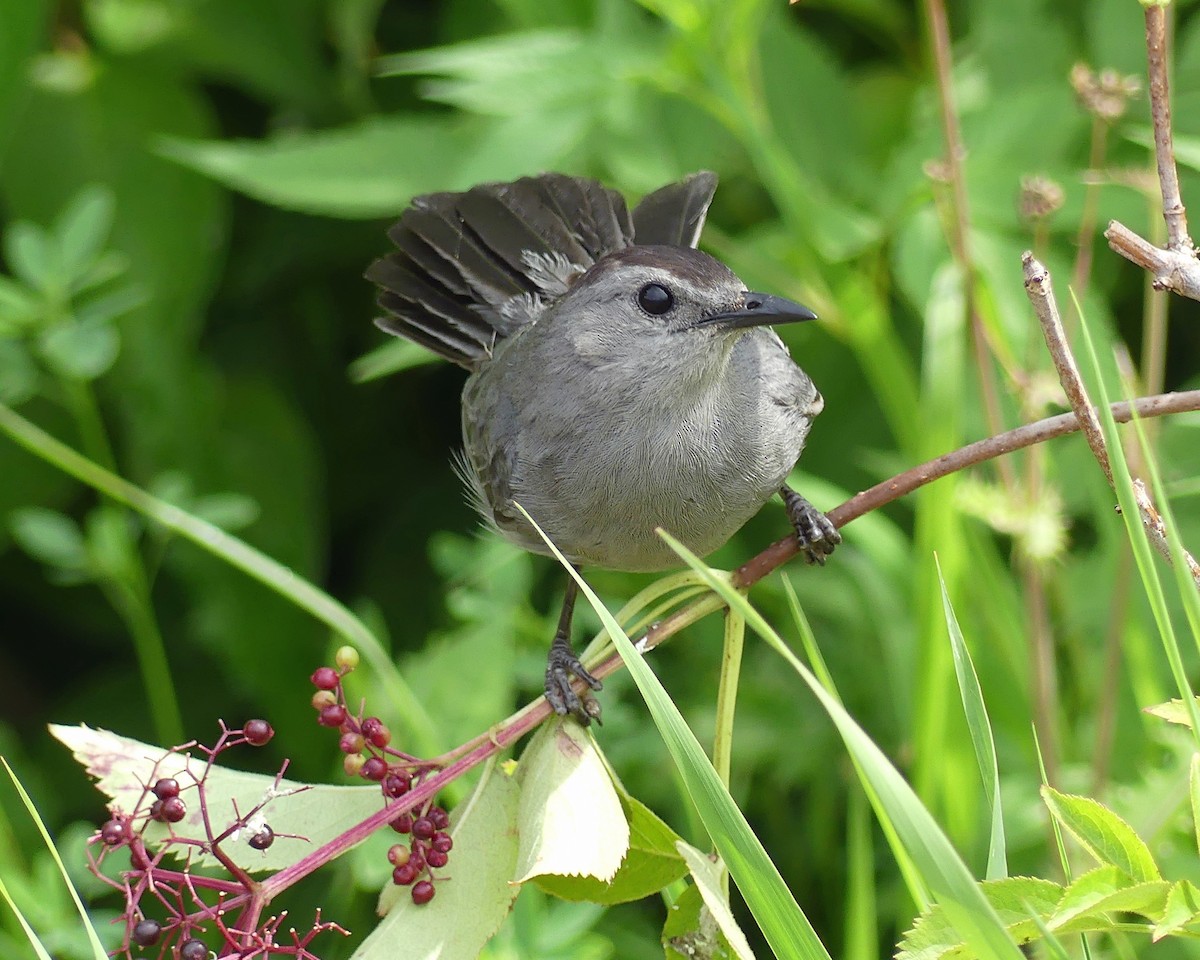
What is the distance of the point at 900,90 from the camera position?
411 cm

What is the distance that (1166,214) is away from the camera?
157 centimetres

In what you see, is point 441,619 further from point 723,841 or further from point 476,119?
point 723,841

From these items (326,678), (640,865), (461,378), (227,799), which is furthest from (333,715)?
(461,378)

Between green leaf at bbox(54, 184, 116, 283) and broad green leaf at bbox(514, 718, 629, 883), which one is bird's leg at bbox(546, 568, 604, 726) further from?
green leaf at bbox(54, 184, 116, 283)

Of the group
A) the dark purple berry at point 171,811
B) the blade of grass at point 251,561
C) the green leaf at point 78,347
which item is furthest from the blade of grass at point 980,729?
the green leaf at point 78,347

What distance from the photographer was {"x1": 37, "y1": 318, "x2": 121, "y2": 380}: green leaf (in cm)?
295

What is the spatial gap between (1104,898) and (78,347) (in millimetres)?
2384

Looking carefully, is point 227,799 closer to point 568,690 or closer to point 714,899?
point 568,690

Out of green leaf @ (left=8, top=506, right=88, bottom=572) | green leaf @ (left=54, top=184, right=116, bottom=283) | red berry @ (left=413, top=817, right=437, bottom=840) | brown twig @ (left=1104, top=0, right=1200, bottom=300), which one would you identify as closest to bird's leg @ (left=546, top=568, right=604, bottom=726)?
red berry @ (left=413, top=817, right=437, bottom=840)

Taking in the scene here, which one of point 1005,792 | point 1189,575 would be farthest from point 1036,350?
point 1189,575

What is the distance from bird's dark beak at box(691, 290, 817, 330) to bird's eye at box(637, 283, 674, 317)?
78 millimetres

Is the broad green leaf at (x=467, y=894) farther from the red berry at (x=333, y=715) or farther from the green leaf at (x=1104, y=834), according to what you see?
the green leaf at (x=1104, y=834)

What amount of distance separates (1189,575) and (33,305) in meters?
2.48

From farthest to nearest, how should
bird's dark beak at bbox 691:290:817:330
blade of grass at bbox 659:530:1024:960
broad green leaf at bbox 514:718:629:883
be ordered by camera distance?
bird's dark beak at bbox 691:290:817:330, broad green leaf at bbox 514:718:629:883, blade of grass at bbox 659:530:1024:960
